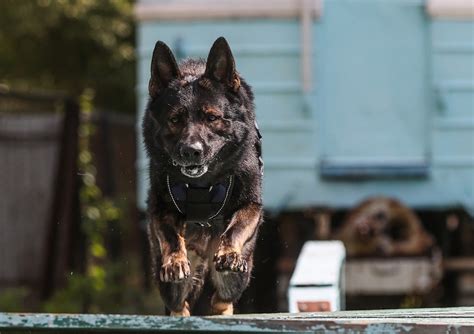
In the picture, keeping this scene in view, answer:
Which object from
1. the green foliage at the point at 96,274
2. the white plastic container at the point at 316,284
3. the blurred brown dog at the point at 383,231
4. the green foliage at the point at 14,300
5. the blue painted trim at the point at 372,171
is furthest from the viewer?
the green foliage at the point at 96,274

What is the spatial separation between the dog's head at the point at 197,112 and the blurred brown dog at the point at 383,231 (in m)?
4.66

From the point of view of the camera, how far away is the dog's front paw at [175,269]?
4500mm

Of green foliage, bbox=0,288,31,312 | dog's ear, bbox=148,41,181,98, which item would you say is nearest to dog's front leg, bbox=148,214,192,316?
dog's ear, bbox=148,41,181,98

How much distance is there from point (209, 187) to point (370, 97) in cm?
522

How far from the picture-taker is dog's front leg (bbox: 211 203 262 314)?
461 cm

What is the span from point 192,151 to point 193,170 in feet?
0.43

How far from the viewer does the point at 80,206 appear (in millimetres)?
11602

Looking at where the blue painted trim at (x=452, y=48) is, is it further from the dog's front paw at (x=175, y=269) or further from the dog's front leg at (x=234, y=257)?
the dog's front paw at (x=175, y=269)

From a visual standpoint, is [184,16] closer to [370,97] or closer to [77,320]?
[370,97]

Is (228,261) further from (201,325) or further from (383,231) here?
(383,231)

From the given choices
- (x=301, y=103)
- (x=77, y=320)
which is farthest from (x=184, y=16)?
(x=77, y=320)

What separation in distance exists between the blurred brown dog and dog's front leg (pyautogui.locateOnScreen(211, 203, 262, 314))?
14.9ft

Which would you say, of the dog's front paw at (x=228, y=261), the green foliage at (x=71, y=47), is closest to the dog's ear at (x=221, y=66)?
the dog's front paw at (x=228, y=261)

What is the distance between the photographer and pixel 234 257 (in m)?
4.59
